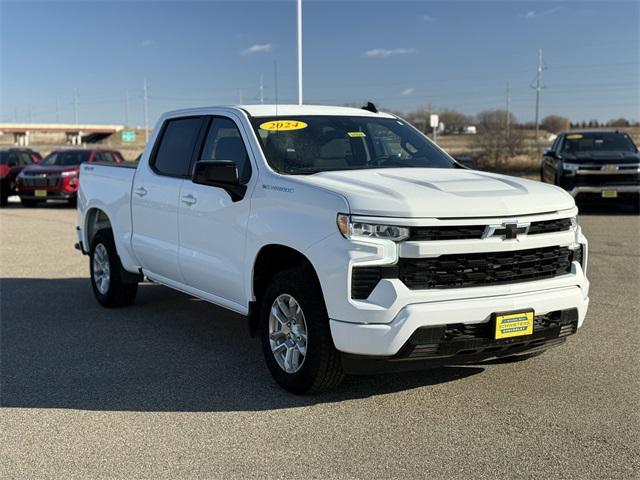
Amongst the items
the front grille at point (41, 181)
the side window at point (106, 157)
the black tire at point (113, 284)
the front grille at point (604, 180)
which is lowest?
the black tire at point (113, 284)

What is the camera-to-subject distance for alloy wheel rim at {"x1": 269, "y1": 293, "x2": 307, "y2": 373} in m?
4.80

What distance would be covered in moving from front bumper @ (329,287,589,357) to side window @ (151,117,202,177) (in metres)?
2.55

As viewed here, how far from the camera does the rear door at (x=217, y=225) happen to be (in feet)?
17.6

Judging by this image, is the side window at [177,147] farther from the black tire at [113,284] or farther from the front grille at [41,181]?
the front grille at [41,181]

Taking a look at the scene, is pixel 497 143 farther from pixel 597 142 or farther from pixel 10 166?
pixel 10 166

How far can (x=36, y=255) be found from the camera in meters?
11.5

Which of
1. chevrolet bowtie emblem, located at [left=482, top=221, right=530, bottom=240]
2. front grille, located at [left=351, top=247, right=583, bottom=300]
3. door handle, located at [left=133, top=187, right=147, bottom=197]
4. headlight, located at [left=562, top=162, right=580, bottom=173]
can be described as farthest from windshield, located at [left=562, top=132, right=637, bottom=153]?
chevrolet bowtie emblem, located at [left=482, top=221, right=530, bottom=240]

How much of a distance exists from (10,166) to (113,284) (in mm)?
16640

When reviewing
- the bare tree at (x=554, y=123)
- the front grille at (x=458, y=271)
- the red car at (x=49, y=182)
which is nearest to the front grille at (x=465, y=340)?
the front grille at (x=458, y=271)

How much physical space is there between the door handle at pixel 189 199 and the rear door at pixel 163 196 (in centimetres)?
13

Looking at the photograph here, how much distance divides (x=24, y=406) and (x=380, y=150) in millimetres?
3219

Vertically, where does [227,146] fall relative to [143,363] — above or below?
above

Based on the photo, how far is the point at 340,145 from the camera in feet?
18.8

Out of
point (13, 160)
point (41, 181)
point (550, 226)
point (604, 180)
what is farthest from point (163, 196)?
point (13, 160)
